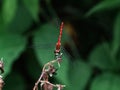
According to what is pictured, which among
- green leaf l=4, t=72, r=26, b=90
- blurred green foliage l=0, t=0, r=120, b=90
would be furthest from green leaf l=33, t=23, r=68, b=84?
green leaf l=4, t=72, r=26, b=90

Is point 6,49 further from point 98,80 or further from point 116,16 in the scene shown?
point 116,16

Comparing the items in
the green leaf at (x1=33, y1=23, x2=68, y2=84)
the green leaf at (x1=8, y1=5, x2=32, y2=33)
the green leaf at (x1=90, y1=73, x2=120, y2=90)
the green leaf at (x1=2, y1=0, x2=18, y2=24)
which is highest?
the green leaf at (x1=2, y1=0, x2=18, y2=24)

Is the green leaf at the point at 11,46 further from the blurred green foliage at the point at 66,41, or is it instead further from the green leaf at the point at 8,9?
the green leaf at the point at 8,9

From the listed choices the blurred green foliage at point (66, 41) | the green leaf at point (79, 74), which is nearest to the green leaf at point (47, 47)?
the blurred green foliage at point (66, 41)

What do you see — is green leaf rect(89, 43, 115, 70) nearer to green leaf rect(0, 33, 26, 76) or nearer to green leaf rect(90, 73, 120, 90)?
green leaf rect(90, 73, 120, 90)

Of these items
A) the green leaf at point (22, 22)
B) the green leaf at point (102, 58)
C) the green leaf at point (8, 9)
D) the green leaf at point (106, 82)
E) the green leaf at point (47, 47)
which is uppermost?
the green leaf at point (8, 9)

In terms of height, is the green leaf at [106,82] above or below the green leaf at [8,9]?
below
